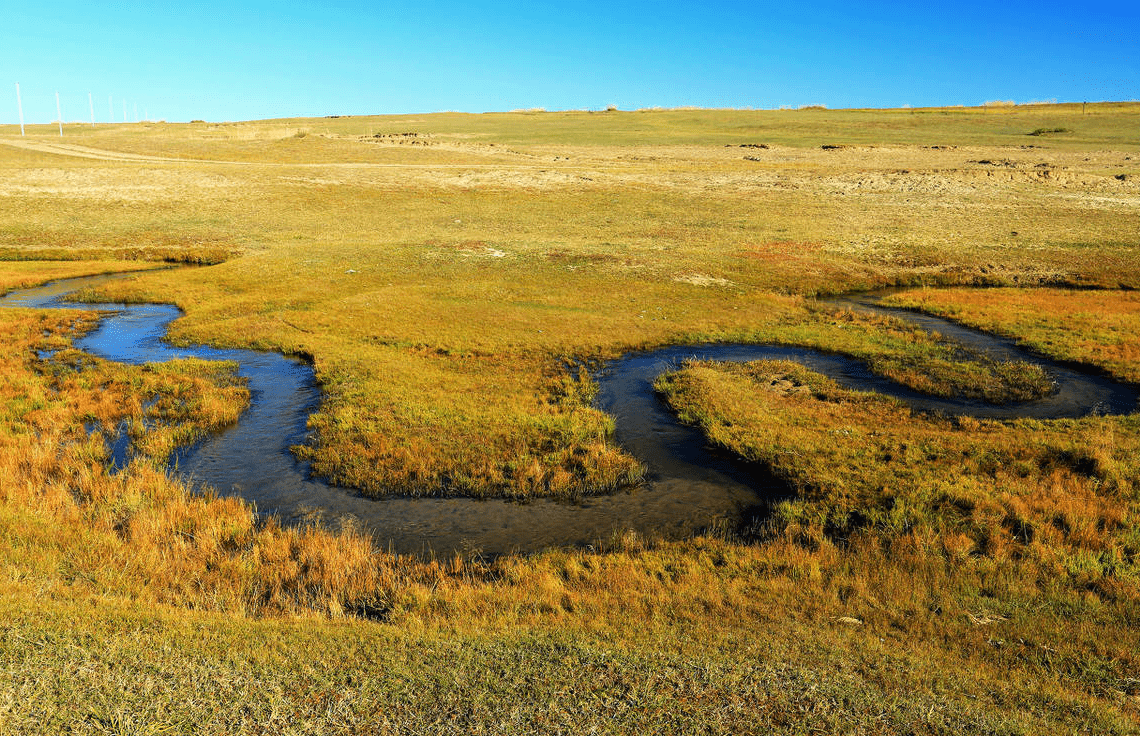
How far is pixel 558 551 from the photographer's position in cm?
1179

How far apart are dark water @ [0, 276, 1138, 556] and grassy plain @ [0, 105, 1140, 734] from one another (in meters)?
0.69

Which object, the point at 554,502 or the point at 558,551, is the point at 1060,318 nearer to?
the point at 554,502

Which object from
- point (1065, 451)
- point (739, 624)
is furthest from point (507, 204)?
point (739, 624)

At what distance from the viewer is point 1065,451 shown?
1529 centimetres

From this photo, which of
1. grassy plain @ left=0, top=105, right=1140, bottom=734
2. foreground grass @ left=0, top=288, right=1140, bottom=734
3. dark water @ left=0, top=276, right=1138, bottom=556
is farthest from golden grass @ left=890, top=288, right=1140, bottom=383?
foreground grass @ left=0, top=288, right=1140, bottom=734

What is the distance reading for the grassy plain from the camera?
684 centimetres

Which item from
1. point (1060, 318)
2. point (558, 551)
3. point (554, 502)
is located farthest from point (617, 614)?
point (1060, 318)

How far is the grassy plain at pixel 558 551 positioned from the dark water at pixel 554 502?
686mm

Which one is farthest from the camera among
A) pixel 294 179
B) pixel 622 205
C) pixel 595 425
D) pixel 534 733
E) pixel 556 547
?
pixel 294 179

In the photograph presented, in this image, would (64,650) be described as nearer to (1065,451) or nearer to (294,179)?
(1065,451)

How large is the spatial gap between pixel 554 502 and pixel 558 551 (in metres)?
2.41

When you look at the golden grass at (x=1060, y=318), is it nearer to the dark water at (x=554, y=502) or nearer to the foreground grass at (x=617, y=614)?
the dark water at (x=554, y=502)

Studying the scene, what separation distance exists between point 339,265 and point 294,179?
118 feet

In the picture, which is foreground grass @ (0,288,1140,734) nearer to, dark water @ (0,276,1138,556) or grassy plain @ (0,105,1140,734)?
grassy plain @ (0,105,1140,734)
